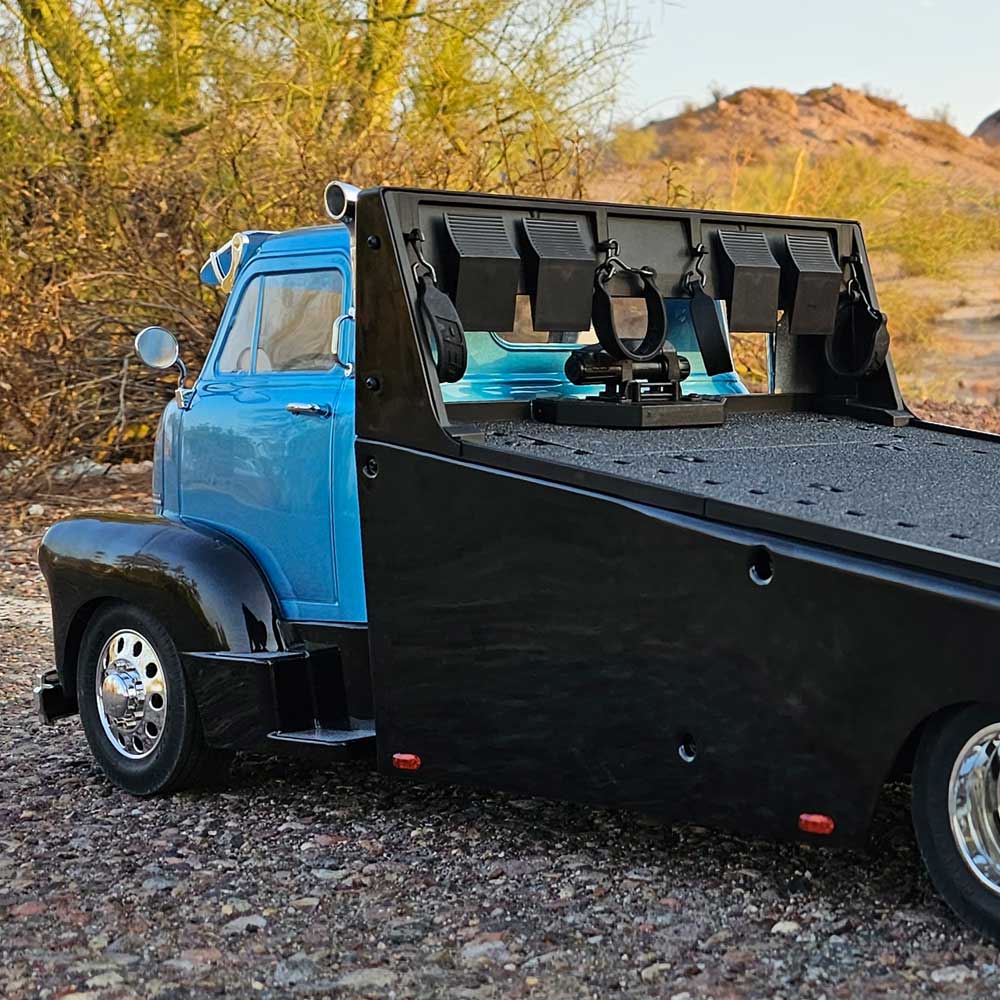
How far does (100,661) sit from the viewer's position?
6.33m

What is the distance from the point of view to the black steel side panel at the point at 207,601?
5.75 meters

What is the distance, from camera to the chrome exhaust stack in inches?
215

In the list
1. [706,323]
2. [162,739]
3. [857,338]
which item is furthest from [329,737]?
[857,338]

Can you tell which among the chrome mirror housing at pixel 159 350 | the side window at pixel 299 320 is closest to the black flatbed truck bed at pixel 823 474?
the side window at pixel 299 320

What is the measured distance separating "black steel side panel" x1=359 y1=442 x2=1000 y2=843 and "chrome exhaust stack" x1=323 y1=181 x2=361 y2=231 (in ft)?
2.59

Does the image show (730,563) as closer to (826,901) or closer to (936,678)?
(936,678)

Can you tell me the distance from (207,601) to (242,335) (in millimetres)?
1095

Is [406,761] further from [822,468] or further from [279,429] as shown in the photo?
[822,468]

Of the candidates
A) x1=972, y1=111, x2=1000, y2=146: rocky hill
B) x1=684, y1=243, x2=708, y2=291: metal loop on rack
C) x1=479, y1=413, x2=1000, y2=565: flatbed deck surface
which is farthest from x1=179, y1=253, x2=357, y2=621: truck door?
x1=972, y1=111, x2=1000, y2=146: rocky hill

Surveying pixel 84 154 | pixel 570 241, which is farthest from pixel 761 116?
pixel 570 241

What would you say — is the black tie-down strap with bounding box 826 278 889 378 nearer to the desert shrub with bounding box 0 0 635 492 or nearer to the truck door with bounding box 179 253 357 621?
the truck door with bounding box 179 253 357 621

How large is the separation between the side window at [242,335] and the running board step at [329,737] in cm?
140

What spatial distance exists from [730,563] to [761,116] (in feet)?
227

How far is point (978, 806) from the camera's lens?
13.7 ft
